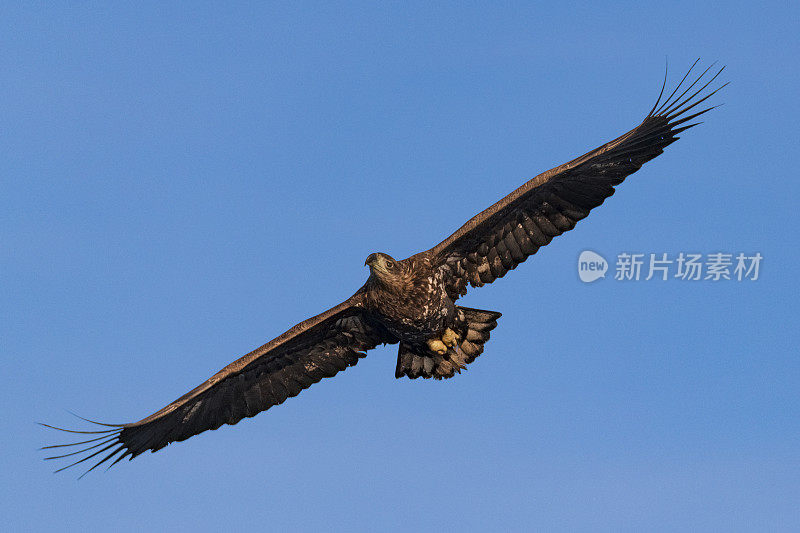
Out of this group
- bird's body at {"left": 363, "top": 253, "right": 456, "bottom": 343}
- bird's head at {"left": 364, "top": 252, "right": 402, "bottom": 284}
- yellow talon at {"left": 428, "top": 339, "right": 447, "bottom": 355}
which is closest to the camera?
bird's head at {"left": 364, "top": 252, "right": 402, "bottom": 284}

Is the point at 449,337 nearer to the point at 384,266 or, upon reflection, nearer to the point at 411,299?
the point at 411,299

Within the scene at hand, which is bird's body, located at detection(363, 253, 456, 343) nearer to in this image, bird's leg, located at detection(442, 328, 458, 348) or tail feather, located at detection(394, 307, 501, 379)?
bird's leg, located at detection(442, 328, 458, 348)

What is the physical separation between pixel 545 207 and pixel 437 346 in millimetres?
2123

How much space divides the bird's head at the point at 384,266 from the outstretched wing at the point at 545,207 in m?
0.61

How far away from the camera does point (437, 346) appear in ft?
45.5

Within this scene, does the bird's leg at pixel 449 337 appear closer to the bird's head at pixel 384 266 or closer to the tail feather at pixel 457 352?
the tail feather at pixel 457 352

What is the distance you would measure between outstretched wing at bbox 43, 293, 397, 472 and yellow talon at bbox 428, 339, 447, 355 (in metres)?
0.54

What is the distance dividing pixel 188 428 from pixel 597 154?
19.4 ft

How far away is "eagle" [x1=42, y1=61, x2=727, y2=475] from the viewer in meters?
13.3

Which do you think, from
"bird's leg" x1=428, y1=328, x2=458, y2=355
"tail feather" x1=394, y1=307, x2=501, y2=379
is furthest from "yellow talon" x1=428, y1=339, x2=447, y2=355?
"tail feather" x1=394, y1=307, x2=501, y2=379

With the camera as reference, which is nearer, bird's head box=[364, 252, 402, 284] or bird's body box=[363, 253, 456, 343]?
bird's head box=[364, 252, 402, 284]

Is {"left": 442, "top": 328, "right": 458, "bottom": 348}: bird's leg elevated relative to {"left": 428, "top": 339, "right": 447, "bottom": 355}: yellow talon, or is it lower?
elevated

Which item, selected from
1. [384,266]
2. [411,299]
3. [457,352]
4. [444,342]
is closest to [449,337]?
[444,342]

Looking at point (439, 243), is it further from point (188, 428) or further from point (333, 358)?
point (188, 428)
